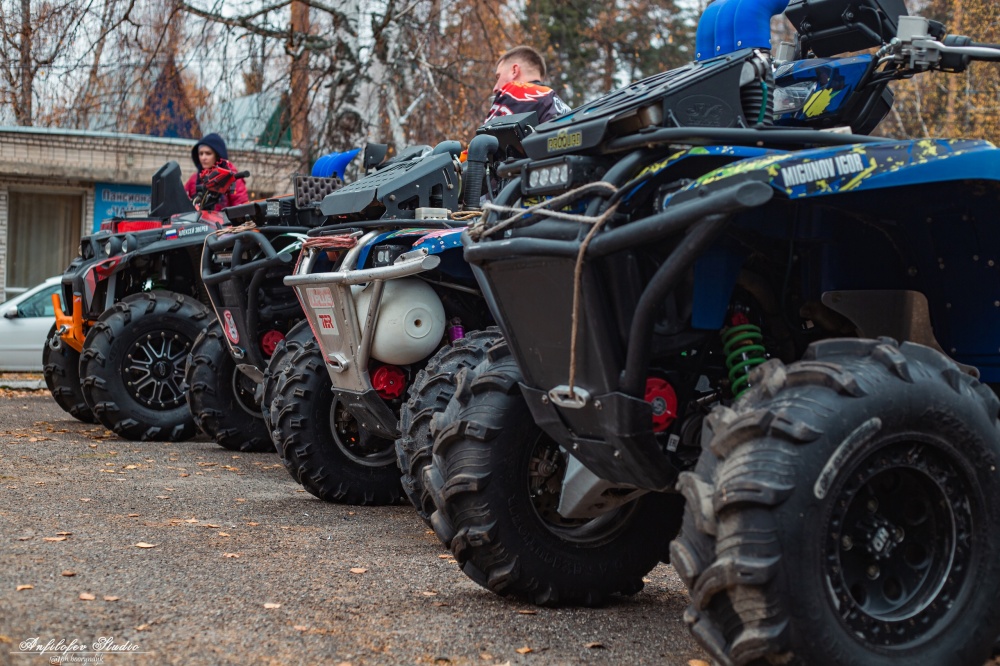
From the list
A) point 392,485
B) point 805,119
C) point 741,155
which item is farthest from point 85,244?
point 741,155

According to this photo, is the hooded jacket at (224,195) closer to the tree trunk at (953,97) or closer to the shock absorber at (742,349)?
the shock absorber at (742,349)

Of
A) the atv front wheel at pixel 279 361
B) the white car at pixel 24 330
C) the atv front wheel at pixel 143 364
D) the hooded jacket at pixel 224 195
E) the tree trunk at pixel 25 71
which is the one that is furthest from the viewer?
the tree trunk at pixel 25 71

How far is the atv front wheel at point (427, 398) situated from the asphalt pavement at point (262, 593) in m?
0.41

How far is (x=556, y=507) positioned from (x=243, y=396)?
615 centimetres

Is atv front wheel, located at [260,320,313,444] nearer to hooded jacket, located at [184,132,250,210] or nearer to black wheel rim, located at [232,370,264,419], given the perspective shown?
black wheel rim, located at [232,370,264,419]

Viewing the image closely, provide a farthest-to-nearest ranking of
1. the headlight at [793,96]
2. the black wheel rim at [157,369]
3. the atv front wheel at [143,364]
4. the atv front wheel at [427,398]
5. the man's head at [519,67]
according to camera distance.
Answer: the black wheel rim at [157,369] < the atv front wheel at [143,364] < the man's head at [519,67] < the atv front wheel at [427,398] < the headlight at [793,96]

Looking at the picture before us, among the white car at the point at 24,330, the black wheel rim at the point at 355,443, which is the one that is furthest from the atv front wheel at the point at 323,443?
the white car at the point at 24,330

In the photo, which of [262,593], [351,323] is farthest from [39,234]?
[262,593]

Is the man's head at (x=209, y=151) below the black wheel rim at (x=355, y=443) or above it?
above

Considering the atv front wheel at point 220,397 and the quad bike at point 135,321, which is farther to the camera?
the quad bike at point 135,321

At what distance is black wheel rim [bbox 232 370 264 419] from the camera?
1030 centimetres

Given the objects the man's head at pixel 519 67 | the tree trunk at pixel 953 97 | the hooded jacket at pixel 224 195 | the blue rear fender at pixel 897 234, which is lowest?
the blue rear fender at pixel 897 234

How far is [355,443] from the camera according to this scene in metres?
7.62

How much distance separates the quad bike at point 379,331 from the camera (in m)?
6.48
